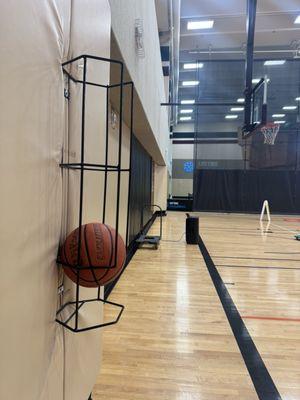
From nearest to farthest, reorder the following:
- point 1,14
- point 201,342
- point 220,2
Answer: point 1,14, point 201,342, point 220,2

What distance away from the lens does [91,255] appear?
110cm

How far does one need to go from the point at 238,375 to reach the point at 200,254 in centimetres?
350

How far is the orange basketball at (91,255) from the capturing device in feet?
3.60

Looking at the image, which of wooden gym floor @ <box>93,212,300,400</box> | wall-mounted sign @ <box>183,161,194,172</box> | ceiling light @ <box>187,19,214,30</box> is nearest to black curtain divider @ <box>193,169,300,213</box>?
wall-mounted sign @ <box>183,161,194,172</box>

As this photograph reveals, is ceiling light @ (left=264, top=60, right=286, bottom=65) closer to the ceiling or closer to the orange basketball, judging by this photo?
the ceiling

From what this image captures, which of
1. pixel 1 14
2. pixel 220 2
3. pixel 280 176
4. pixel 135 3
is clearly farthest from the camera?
pixel 280 176

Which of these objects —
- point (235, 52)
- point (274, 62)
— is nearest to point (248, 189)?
point (274, 62)

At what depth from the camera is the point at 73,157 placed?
1.19 m

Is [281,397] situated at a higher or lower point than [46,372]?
lower

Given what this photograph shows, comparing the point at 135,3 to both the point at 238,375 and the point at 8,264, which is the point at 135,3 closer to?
the point at 8,264

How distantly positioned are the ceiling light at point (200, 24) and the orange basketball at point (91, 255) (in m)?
10.4

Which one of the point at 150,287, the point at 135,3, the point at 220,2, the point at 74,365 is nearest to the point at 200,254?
the point at 150,287

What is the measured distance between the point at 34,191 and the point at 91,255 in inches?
12.7

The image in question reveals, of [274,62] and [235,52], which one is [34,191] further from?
[274,62]
